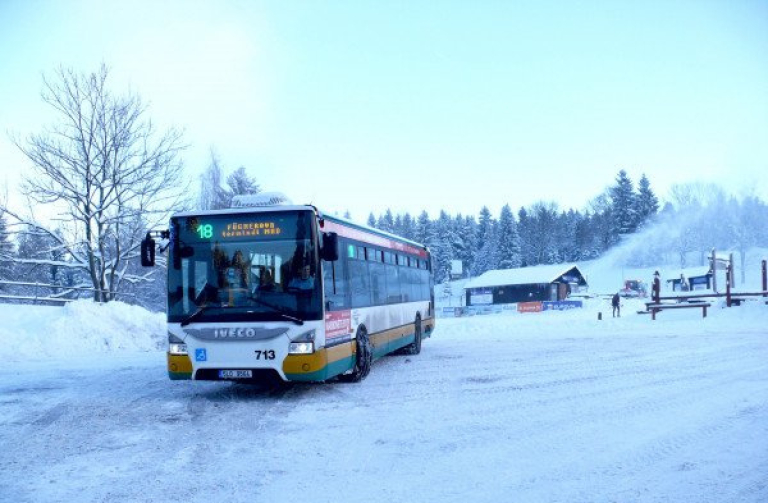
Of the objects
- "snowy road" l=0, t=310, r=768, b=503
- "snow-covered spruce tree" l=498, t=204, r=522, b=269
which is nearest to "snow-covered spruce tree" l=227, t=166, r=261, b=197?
"snowy road" l=0, t=310, r=768, b=503

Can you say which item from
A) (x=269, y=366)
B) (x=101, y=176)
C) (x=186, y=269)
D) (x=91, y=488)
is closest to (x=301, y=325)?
(x=269, y=366)

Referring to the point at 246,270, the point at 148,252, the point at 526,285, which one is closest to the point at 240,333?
the point at 246,270

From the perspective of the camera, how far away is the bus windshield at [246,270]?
9.33 m

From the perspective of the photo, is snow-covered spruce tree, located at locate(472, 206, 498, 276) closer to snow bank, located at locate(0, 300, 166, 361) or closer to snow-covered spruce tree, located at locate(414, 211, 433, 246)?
snow-covered spruce tree, located at locate(414, 211, 433, 246)

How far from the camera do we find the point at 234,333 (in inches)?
365

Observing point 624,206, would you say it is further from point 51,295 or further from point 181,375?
point 181,375

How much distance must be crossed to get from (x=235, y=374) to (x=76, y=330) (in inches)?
463

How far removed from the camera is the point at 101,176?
82.9ft

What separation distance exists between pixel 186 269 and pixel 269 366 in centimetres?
202

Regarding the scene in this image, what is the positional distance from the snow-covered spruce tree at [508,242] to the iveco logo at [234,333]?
3702 inches

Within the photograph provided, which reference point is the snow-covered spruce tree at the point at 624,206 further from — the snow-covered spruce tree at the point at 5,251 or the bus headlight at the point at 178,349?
the bus headlight at the point at 178,349

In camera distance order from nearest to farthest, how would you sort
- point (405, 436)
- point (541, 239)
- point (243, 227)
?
point (405, 436), point (243, 227), point (541, 239)

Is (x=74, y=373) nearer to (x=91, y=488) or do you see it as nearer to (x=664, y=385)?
(x=91, y=488)

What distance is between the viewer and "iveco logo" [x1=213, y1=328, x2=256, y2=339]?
923 cm
